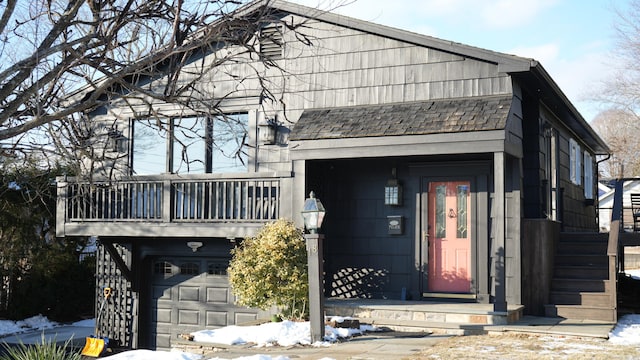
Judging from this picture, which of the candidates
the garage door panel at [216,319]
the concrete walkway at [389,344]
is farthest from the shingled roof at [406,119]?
the garage door panel at [216,319]

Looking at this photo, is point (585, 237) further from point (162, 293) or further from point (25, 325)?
point (25, 325)

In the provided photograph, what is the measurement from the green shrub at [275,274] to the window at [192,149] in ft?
8.15

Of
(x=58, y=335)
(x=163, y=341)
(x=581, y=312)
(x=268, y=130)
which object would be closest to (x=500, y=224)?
(x=581, y=312)

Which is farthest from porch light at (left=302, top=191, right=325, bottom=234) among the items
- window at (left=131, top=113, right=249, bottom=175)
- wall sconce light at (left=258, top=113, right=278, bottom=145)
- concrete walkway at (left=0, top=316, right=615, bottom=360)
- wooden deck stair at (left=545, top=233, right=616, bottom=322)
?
wooden deck stair at (left=545, top=233, right=616, bottom=322)

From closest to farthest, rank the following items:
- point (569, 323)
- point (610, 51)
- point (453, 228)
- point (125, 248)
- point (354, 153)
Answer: point (569, 323) → point (354, 153) → point (453, 228) → point (125, 248) → point (610, 51)

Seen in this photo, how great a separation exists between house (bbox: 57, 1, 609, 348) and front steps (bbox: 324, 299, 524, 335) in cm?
34

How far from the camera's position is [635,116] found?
29438 millimetres

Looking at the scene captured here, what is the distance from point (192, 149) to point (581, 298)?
7081 mm

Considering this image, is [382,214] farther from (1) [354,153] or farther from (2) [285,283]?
(2) [285,283]

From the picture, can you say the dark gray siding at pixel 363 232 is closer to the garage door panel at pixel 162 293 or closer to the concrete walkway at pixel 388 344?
the concrete walkway at pixel 388 344

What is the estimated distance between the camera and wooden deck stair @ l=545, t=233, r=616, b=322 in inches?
405

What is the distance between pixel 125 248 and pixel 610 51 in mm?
21341

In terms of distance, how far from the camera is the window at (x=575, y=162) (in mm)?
15508

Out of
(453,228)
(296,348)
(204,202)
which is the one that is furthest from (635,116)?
(296,348)
